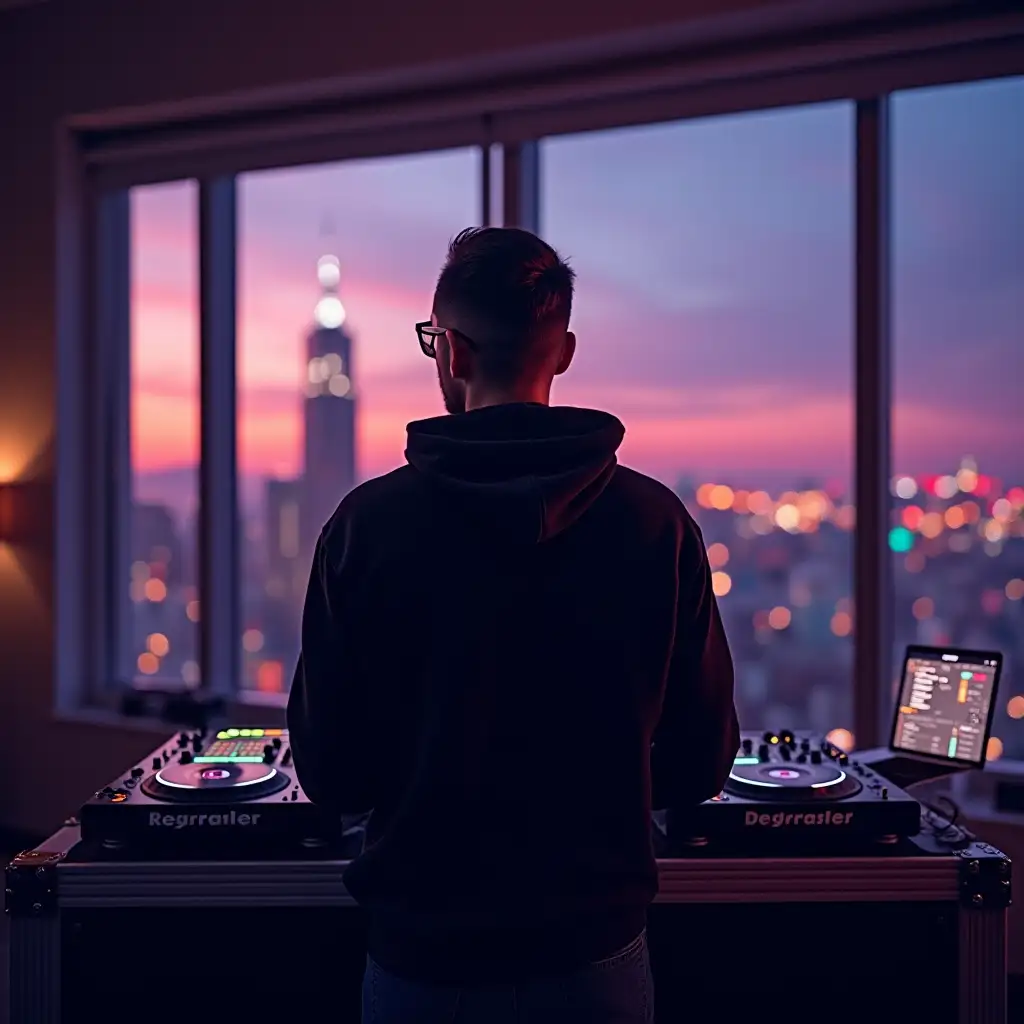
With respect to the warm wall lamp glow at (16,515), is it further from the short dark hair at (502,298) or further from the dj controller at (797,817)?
the short dark hair at (502,298)

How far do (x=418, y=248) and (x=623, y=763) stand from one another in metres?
2.80

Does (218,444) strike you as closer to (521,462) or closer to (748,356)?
(748,356)

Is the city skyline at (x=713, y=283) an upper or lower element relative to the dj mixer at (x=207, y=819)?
upper

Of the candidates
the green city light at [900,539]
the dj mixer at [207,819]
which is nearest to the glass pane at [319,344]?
the green city light at [900,539]

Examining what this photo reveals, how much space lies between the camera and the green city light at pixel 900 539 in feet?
10.2

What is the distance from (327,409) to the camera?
12.7 ft

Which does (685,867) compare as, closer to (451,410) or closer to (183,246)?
(451,410)

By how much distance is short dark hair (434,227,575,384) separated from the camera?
1150 millimetres

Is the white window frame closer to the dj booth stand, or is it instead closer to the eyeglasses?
the dj booth stand

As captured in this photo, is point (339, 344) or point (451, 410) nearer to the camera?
point (451, 410)

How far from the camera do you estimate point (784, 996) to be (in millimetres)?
1631

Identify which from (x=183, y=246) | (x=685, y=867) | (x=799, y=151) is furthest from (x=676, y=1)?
(x=685, y=867)

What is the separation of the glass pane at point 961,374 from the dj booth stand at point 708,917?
4.83 feet

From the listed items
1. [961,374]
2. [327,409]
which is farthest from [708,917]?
[327,409]
